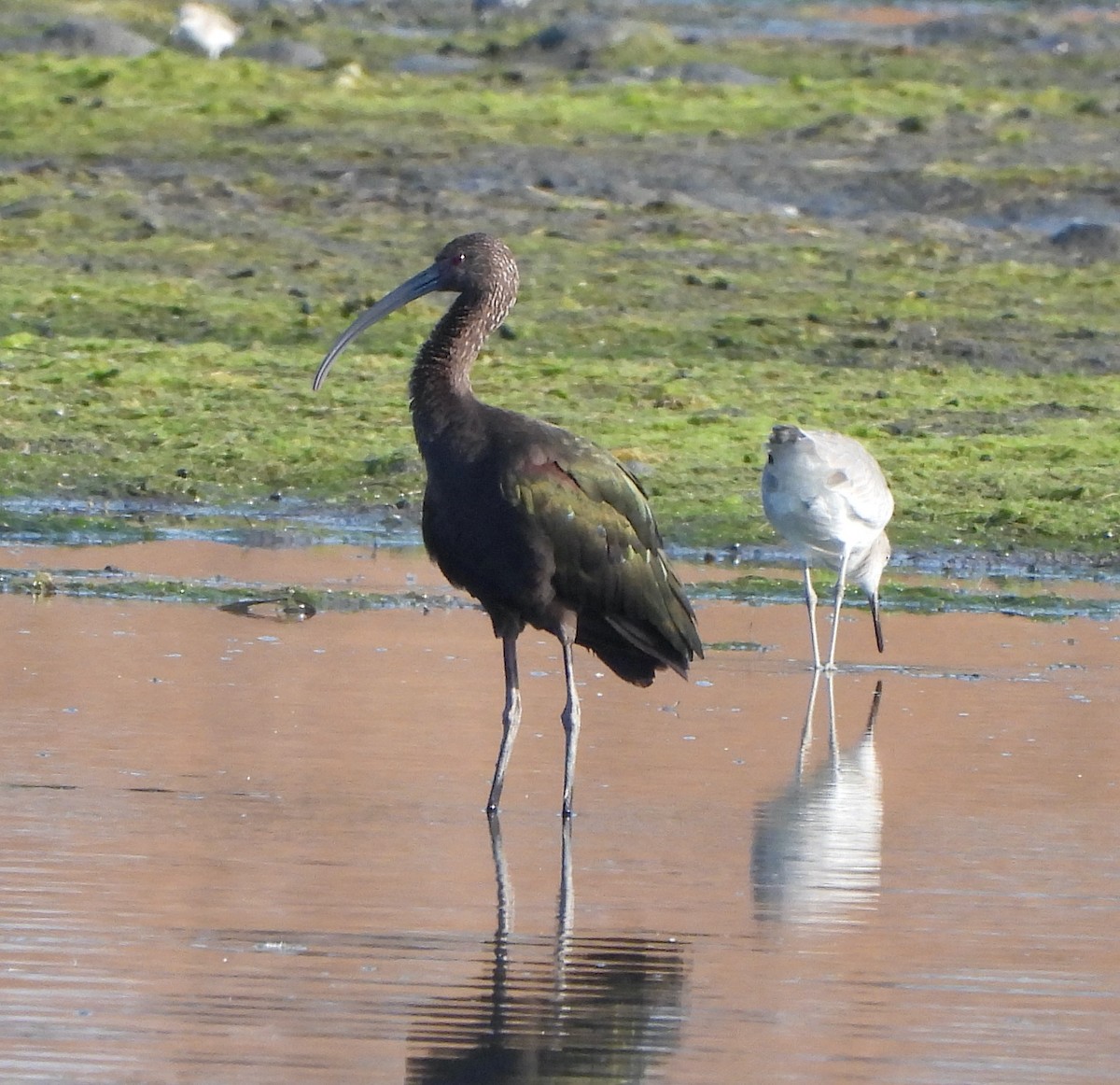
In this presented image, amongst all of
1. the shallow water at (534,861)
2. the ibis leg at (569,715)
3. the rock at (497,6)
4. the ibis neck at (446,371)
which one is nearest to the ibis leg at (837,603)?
the shallow water at (534,861)

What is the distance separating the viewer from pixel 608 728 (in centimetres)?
859

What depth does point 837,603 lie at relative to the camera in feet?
34.1

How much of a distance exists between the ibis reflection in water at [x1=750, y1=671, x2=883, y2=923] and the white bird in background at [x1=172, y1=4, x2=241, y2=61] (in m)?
25.4

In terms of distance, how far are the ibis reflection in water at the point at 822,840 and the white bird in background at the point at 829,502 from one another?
2073 millimetres

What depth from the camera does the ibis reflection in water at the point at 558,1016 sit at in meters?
4.99

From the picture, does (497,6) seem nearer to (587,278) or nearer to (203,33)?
(203,33)

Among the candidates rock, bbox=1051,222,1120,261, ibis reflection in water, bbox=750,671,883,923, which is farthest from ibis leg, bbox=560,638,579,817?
rock, bbox=1051,222,1120,261

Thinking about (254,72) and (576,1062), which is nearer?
(576,1062)

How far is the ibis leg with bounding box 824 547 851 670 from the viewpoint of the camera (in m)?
10.0

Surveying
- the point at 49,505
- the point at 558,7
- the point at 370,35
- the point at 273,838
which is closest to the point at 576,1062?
the point at 273,838

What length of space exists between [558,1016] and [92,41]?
90.4 feet

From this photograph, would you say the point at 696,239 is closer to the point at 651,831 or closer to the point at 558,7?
the point at 651,831

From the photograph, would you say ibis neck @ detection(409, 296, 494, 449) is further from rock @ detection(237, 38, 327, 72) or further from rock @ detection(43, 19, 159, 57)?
rock @ detection(237, 38, 327, 72)

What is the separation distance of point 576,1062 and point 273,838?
5.96 feet
